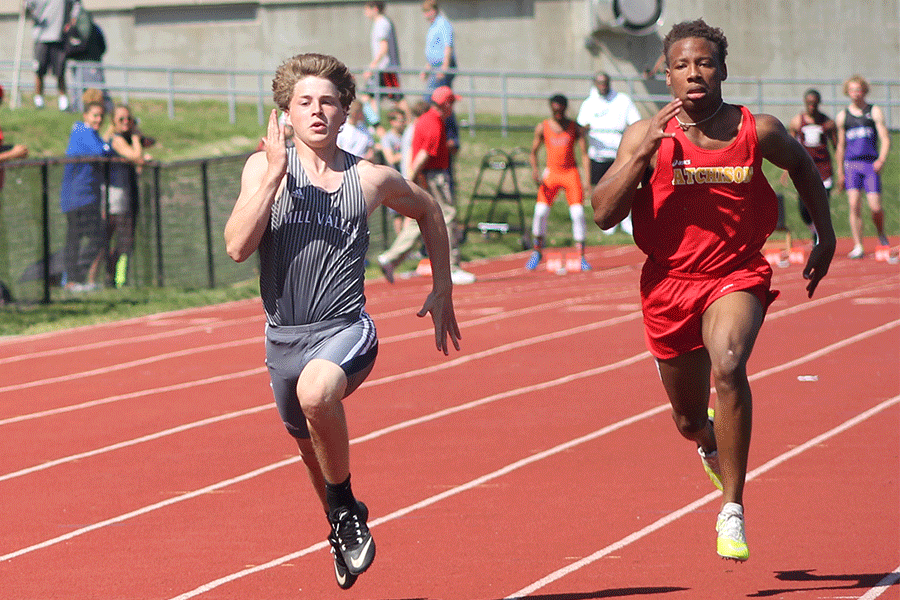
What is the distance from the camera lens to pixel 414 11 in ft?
88.1

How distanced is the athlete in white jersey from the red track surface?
528mm

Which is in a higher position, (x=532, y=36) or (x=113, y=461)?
(x=532, y=36)

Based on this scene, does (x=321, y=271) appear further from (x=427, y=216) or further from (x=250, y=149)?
(x=250, y=149)

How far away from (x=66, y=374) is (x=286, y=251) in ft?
19.5

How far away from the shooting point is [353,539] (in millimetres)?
4820

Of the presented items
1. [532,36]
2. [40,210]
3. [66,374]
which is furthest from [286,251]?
[532,36]

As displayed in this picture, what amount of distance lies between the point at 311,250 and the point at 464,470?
2566 millimetres

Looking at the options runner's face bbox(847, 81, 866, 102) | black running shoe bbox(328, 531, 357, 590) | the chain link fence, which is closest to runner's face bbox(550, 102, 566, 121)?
runner's face bbox(847, 81, 866, 102)

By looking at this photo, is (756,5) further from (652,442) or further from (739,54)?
(652,442)

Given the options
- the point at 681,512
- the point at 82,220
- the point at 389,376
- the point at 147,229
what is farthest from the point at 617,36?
the point at 681,512

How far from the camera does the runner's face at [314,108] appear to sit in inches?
190

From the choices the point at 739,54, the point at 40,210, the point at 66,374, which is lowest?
the point at 66,374

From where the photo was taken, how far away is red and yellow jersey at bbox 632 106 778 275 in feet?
17.0

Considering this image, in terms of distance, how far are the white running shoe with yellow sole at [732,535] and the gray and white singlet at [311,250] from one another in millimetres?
1473
